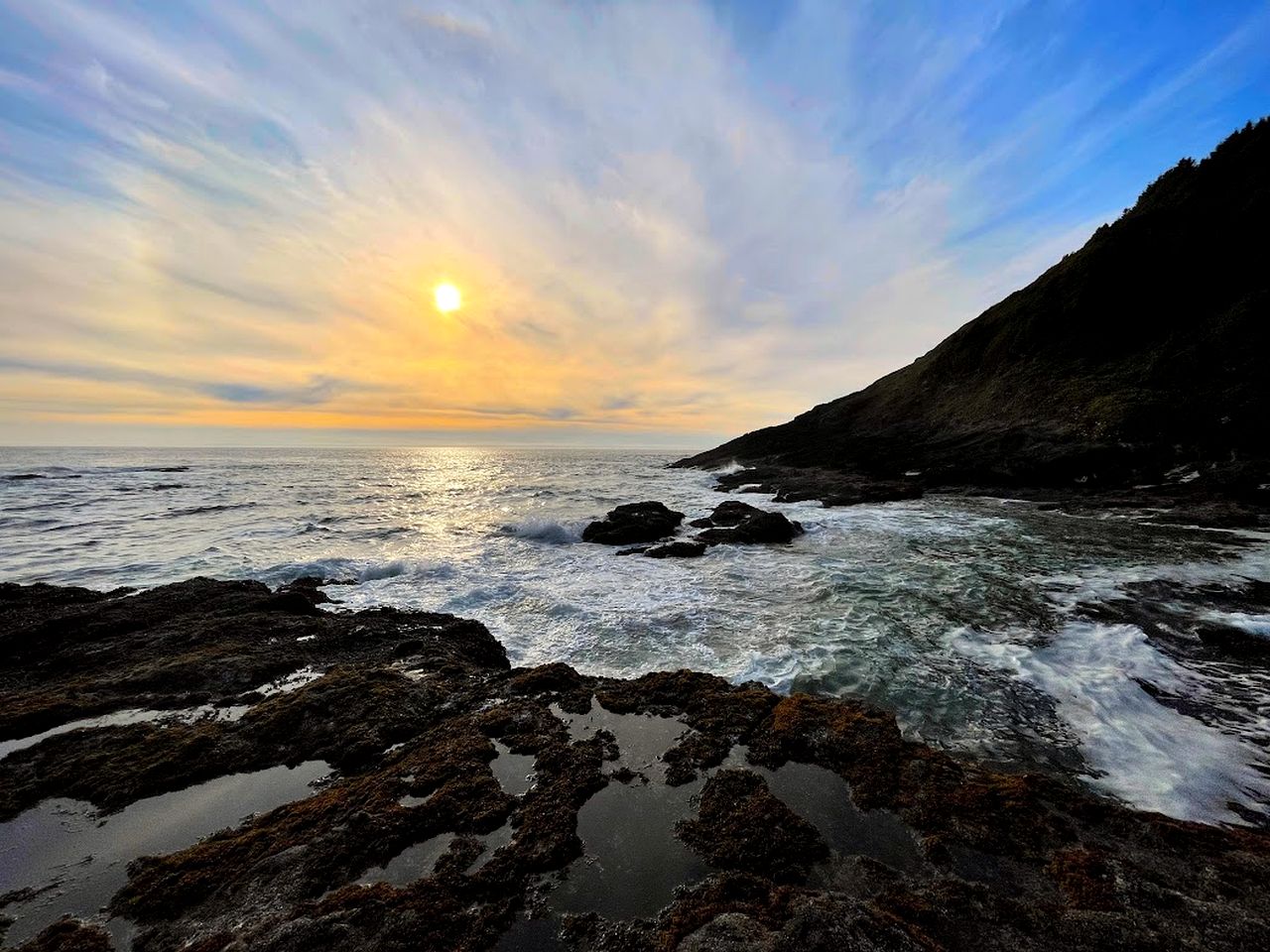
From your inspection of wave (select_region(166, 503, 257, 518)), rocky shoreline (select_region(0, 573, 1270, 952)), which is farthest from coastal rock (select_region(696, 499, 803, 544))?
wave (select_region(166, 503, 257, 518))

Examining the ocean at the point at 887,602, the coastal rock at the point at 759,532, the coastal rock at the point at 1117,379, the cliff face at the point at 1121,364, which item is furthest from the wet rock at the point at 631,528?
the cliff face at the point at 1121,364

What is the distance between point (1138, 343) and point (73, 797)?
50.2 metres

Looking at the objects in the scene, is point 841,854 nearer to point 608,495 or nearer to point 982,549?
point 982,549

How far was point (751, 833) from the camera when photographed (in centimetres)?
422

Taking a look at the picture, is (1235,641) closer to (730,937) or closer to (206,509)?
(730,937)

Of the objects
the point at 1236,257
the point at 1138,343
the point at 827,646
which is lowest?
the point at 827,646

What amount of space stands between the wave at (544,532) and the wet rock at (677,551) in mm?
4563

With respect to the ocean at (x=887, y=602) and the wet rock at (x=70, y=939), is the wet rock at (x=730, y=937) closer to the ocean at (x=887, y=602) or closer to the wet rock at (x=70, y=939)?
the wet rock at (x=70, y=939)

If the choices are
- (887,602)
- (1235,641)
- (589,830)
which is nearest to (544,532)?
(887,602)

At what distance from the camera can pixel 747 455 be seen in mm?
61281

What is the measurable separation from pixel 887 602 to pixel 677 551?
7.51 metres

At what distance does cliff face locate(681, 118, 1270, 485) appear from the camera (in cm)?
2503

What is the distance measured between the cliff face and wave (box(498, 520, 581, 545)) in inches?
944

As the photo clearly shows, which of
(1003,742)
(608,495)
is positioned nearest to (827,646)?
(1003,742)
